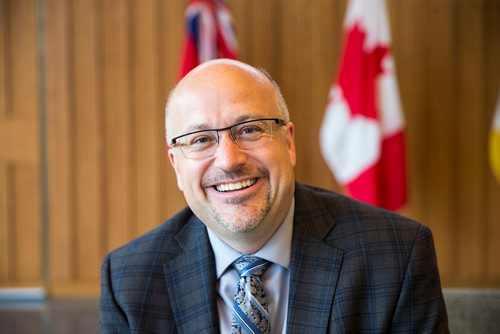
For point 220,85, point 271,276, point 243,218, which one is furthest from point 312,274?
point 220,85

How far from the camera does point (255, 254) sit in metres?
1.87

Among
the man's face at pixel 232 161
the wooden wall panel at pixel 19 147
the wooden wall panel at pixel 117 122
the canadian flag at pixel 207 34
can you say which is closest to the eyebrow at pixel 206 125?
the man's face at pixel 232 161

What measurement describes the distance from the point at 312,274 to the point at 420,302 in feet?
1.03

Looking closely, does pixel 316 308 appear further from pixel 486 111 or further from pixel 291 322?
pixel 486 111

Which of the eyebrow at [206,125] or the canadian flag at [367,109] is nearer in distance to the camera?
the eyebrow at [206,125]

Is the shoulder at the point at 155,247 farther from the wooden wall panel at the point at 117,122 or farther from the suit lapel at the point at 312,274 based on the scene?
the wooden wall panel at the point at 117,122

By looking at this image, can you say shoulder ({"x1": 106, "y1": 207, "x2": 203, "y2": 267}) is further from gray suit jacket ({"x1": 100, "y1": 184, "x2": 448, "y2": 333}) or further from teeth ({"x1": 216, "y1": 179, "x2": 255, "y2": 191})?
teeth ({"x1": 216, "y1": 179, "x2": 255, "y2": 191})

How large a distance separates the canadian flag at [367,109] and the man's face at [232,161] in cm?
244

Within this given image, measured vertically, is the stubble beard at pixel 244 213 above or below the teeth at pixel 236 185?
below

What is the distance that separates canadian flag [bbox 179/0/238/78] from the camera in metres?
4.36

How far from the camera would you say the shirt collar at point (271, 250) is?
6.14 feet

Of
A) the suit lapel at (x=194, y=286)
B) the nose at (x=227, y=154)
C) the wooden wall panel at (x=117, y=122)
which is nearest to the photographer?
the nose at (x=227, y=154)

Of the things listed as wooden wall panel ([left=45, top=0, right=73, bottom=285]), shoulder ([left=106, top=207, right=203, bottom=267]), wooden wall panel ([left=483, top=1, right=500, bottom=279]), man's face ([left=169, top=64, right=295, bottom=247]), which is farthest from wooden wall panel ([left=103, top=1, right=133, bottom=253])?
man's face ([left=169, top=64, right=295, bottom=247])

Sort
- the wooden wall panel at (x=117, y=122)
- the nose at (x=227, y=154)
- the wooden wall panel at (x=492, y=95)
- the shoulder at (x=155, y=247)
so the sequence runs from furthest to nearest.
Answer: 1. the wooden wall panel at (x=117, y=122)
2. the wooden wall panel at (x=492, y=95)
3. the shoulder at (x=155, y=247)
4. the nose at (x=227, y=154)
